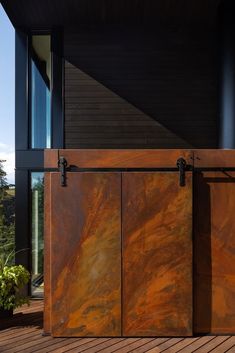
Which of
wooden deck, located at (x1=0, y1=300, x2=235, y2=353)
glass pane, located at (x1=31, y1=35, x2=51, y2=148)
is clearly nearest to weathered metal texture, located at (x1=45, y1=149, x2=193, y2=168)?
wooden deck, located at (x1=0, y1=300, x2=235, y2=353)

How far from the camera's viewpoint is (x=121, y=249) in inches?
153

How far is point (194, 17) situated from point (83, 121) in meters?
2.38

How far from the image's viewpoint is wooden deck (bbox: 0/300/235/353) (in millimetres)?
3541

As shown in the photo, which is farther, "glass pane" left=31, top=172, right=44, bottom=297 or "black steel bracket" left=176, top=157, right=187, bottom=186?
"glass pane" left=31, top=172, right=44, bottom=297

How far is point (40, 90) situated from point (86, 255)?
3.24 m

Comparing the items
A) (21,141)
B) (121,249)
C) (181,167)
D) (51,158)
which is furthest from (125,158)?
(21,141)

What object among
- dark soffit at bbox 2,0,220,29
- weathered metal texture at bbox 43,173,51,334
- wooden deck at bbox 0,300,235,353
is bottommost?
wooden deck at bbox 0,300,235,353

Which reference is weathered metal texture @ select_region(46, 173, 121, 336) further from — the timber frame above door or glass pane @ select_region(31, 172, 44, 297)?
glass pane @ select_region(31, 172, 44, 297)

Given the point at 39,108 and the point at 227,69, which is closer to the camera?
the point at 227,69

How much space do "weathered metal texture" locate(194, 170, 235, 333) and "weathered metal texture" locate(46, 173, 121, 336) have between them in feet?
2.96

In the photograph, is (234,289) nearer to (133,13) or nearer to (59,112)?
(59,112)

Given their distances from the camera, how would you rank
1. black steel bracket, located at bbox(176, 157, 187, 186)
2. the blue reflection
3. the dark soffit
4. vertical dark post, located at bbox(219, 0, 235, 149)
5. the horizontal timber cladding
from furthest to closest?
the blue reflection → the horizontal timber cladding → the dark soffit → vertical dark post, located at bbox(219, 0, 235, 149) → black steel bracket, located at bbox(176, 157, 187, 186)

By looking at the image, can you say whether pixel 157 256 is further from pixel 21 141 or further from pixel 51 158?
pixel 21 141

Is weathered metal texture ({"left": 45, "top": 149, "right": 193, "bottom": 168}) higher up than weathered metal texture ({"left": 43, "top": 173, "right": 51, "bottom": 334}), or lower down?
higher up
